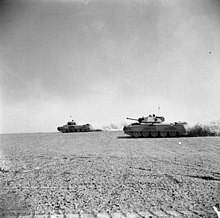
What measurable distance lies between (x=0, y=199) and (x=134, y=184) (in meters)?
2.20

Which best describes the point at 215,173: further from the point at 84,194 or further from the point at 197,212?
the point at 84,194

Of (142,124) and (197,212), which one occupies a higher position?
(142,124)

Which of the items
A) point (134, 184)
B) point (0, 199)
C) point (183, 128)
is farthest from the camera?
point (183, 128)

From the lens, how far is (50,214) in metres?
3.25

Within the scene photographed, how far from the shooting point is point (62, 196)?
3.96 metres

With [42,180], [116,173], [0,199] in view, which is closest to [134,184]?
[116,173]

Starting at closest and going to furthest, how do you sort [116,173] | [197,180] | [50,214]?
[50,214]
[197,180]
[116,173]

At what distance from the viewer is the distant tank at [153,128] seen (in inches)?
749

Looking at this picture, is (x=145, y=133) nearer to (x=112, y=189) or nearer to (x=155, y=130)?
(x=155, y=130)

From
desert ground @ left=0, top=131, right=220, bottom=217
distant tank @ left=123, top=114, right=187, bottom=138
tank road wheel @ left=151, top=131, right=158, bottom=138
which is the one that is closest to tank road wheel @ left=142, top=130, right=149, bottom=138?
distant tank @ left=123, top=114, right=187, bottom=138

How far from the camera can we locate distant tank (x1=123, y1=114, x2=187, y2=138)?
19.0m

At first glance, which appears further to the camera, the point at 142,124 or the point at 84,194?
the point at 142,124

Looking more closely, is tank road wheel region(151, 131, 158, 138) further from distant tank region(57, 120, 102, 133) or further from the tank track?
the tank track

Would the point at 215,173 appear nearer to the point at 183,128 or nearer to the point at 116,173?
the point at 116,173
